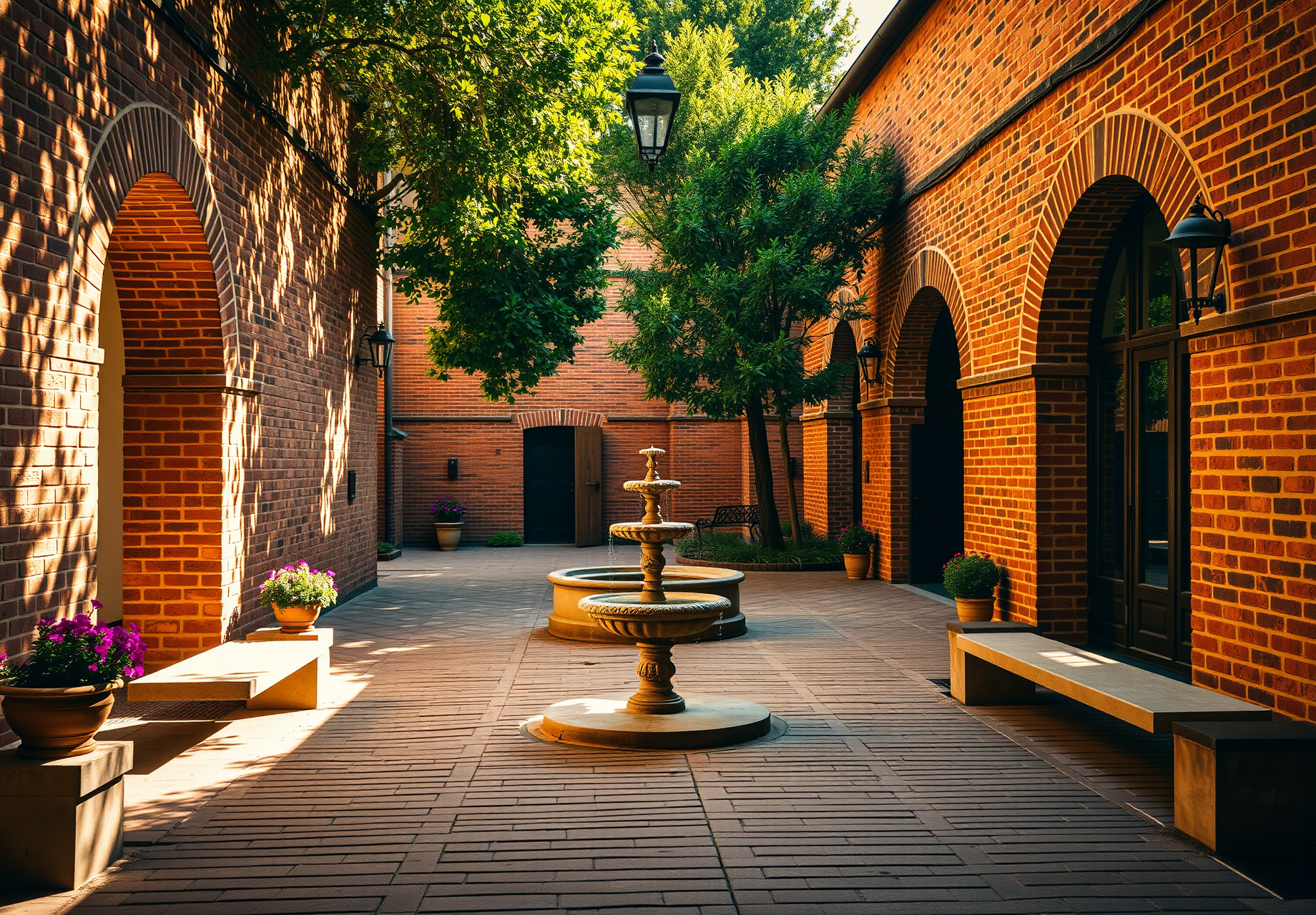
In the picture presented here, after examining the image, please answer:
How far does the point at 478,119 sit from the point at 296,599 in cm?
483

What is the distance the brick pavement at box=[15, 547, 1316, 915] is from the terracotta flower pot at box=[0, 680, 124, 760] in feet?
1.79

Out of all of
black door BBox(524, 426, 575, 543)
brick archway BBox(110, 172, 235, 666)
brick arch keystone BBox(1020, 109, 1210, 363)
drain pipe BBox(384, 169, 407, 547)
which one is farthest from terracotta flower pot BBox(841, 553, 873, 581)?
drain pipe BBox(384, 169, 407, 547)

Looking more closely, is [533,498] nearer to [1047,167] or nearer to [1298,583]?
[1047,167]

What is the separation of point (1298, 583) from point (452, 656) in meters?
5.97

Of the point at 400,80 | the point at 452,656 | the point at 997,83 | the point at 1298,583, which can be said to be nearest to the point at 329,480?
the point at 452,656

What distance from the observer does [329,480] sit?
1066cm

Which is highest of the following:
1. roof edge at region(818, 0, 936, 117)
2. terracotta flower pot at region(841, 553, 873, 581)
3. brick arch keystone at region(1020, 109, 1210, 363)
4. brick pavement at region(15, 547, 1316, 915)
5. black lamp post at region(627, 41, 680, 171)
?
roof edge at region(818, 0, 936, 117)

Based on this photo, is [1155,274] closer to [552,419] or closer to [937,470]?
[937,470]

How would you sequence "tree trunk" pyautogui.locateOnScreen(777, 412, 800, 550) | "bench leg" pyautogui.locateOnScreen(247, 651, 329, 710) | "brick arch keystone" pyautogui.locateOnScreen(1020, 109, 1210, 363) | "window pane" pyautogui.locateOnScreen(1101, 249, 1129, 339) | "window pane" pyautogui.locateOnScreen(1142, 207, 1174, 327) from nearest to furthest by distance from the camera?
"brick arch keystone" pyautogui.locateOnScreen(1020, 109, 1210, 363) < "bench leg" pyautogui.locateOnScreen(247, 651, 329, 710) < "window pane" pyautogui.locateOnScreen(1142, 207, 1174, 327) < "window pane" pyautogui.locateOnScreen(1101, 249, 1129, 339) < "tree trunk" pyautogui.locateOnScreen(777, 412, 800, 550)

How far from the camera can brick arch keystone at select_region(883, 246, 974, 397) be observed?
9773mm

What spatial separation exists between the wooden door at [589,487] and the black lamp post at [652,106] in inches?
520

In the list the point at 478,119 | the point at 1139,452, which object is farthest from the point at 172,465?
the point at 1139,452

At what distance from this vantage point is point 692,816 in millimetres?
4359

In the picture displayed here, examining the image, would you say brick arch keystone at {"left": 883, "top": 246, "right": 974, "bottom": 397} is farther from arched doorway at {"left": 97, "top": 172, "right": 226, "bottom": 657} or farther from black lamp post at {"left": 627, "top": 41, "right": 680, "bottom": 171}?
arched doorway at {"left": 97, "top": 172, "right": 226, "bottom": 657}
